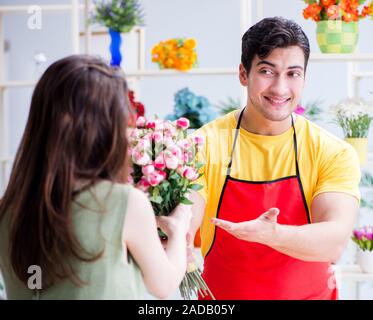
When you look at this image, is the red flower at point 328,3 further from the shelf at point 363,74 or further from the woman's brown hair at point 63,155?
the woman's brown hair at point 63,155

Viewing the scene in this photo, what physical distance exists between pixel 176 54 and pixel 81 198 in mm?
1605

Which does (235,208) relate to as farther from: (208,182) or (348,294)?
(348,294)

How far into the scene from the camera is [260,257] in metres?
1.65

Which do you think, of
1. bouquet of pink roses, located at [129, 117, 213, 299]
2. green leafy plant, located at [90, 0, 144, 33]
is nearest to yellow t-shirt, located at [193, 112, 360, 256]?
bouquet of pink roses, located at [129, 117, 213, 299]

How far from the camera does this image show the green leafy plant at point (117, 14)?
251 centimetres

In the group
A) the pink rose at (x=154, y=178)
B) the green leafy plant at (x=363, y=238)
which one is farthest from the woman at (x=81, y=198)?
the green leafy plant at (x=363, y=238)

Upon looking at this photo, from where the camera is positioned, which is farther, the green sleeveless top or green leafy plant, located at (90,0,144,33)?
green leafy plant, located at (90,0,144,33)

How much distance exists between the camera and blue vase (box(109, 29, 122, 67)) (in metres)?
2.52

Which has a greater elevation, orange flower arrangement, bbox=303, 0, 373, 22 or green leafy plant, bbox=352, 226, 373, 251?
orange flower arrangement, bbox=303, 0, 373, 22

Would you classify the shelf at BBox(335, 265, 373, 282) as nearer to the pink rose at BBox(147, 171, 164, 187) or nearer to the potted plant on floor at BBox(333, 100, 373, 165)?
the potted plant on floor at BBox(333, 100, 373, 165)

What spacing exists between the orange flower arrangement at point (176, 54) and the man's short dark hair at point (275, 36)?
92 centimetres

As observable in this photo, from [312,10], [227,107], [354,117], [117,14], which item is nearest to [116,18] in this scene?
[117,14]

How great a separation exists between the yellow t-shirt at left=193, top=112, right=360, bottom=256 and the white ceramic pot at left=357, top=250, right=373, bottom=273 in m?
1.00

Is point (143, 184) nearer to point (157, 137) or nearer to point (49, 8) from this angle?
point (157, 137)
